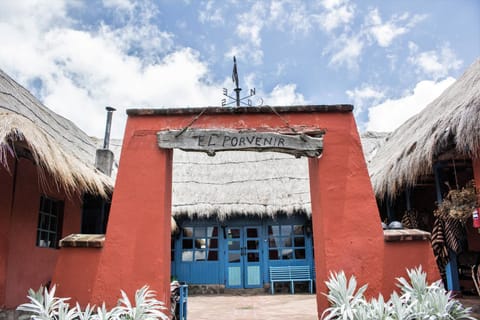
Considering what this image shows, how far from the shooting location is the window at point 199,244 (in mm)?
11711

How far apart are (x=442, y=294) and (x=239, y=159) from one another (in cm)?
948

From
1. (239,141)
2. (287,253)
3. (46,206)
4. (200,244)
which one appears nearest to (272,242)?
(287,253)

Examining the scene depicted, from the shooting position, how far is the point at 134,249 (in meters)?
4.57

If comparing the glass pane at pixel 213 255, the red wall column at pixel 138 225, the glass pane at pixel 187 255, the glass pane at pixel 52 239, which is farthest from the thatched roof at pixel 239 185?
the red wall column at pixel 138 225

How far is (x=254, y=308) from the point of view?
7949 mm

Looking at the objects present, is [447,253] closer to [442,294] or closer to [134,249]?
[442,294]

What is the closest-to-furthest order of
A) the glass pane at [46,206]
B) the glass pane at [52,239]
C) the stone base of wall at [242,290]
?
the glass pane at [46,206] → the glass pane at [52,239] → the stone base of wall at [242,290]

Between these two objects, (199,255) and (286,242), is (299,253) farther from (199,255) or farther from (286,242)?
(199,255)

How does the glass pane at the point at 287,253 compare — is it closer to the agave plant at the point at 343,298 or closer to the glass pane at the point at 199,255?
the glass pane at the point at 199,255

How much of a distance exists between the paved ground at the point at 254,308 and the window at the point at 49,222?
8.65 ft

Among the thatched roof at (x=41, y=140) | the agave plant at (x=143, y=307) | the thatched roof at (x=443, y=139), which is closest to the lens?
the agave plant at (x=143, y=307)

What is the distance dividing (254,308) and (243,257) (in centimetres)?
365

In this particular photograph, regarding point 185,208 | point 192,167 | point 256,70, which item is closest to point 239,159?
point 192,167

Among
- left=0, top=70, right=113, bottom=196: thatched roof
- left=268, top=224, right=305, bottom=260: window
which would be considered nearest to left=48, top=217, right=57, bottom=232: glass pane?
left=0, top=70, right=113, bottom=196: thatched roof
